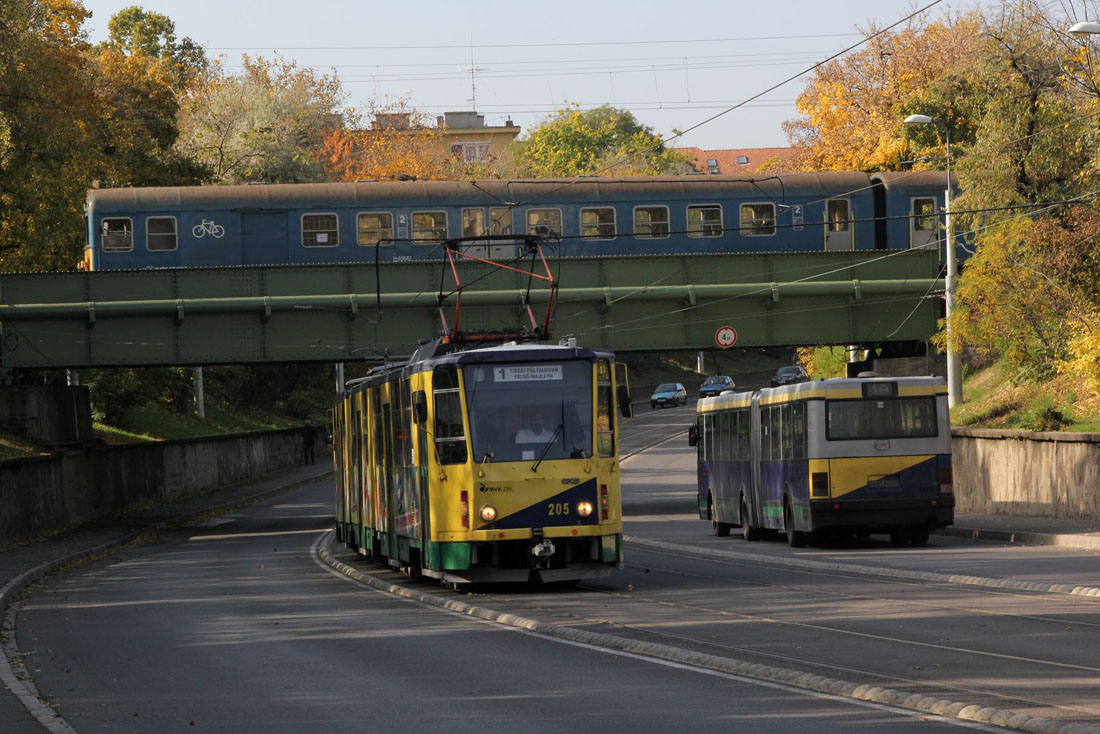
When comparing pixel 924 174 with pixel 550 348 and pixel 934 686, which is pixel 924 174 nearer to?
pixel 550 348

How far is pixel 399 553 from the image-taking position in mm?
22875

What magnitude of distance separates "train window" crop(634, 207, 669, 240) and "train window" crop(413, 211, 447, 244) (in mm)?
5043

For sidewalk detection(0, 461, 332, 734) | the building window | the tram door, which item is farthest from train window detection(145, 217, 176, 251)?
the building window

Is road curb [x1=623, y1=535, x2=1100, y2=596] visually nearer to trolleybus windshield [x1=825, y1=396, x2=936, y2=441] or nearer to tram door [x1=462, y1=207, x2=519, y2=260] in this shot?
trolleybus windshield [x1=825, y1=396, x2=936, y2=441]

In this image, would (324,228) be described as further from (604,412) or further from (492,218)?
(604,412)

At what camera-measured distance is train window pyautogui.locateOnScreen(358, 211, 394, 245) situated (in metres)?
41.8

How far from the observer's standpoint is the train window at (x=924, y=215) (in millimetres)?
42688

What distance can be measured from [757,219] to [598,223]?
13.9ft

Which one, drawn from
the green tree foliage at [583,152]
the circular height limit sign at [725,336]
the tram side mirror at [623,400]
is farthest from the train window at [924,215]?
the green tree foliage at [583,152]

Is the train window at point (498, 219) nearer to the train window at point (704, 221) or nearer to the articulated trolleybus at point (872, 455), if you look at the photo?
the train window at point (704, 221)

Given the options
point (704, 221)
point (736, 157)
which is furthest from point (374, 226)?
point (736, 157)

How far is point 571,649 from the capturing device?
13.8 metres

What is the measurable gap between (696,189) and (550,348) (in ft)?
76.2

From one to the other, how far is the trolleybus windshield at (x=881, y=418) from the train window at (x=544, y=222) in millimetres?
16649
